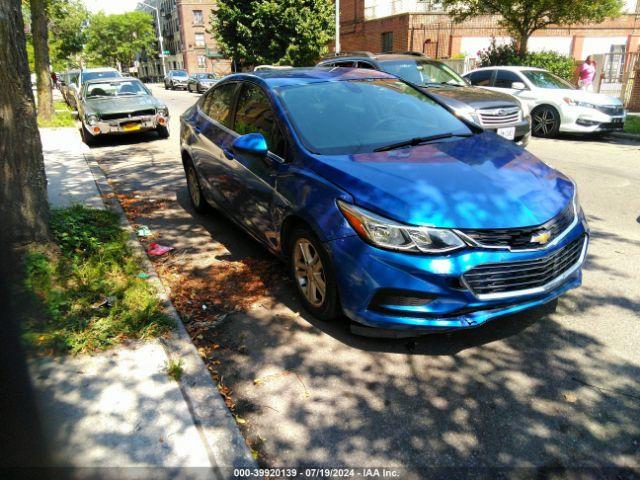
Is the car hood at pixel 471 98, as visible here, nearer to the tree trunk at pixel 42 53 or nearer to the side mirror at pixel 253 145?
the side mirror at pixel 253 145

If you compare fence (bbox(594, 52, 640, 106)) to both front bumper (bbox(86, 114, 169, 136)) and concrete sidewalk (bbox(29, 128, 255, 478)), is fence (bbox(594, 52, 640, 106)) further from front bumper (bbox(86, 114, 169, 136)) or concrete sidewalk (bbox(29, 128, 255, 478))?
concrete sidewalk (bbox(29, 128, 255, 478))

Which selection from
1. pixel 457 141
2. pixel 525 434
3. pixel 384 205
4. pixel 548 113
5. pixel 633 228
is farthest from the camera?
pixel 548 113

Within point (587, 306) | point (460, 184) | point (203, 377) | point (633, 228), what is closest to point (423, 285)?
point (460, 184)

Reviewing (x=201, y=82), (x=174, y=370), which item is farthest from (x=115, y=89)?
(x=201, y=82)

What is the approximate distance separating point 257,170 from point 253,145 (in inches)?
12.8

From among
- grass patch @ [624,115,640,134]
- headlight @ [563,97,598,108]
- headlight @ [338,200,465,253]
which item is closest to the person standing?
grass patch @ [624,115,640,134]

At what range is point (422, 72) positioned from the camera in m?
9.98

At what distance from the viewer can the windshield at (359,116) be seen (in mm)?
3811

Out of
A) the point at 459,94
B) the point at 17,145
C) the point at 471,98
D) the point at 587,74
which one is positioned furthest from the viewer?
the point at 587,74

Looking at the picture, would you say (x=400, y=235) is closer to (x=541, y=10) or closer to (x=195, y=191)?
(x=195, y=191)

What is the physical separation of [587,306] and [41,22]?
16.5 m

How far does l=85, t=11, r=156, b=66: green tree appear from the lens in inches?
2717

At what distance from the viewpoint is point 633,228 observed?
528 cm

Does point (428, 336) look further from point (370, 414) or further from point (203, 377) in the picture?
point (203, 377)
